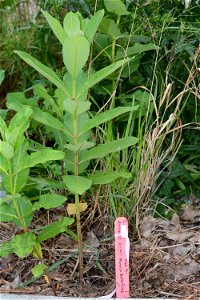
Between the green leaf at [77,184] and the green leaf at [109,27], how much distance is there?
2.32ft

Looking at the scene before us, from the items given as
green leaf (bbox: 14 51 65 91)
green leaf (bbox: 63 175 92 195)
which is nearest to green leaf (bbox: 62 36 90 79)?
green leaf (bbox: 14 51 65 91)

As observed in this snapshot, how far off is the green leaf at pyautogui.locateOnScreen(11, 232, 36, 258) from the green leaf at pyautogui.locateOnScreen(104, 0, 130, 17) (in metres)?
0.91

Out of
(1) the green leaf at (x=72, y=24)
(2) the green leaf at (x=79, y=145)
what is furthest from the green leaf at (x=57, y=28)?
(2) the green leaf at (x=79, y=145)

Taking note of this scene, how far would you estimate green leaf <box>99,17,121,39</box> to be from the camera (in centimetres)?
217

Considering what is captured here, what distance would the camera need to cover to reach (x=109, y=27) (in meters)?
2.18

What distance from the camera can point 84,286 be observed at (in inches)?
74.4

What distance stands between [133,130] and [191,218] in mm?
431

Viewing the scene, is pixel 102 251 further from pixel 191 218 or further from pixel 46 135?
pixel 46 135

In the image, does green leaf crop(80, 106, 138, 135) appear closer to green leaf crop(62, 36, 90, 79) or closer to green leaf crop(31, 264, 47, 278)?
green leaf crop(62, 36, 90, 79)

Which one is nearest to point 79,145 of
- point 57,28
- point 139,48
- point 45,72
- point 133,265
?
point 45,72

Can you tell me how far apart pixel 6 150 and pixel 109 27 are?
0.80m

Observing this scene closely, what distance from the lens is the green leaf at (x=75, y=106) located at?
1.57m

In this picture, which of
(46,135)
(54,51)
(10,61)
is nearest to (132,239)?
(46,135)

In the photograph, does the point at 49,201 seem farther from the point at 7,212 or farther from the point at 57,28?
the point at 57,28
